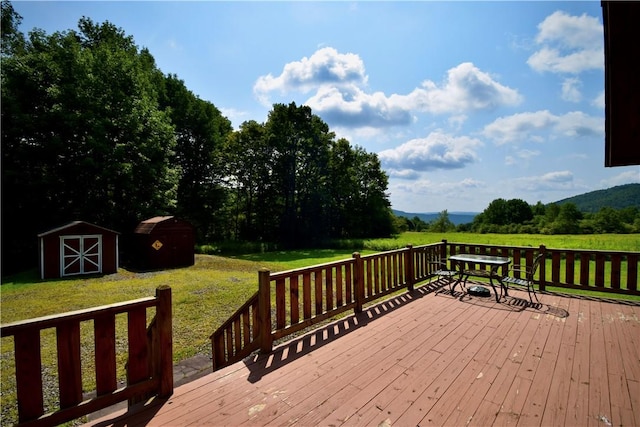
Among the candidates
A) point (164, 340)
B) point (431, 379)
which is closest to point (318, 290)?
point (431, 379)

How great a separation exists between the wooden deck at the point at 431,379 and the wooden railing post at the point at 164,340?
125mm

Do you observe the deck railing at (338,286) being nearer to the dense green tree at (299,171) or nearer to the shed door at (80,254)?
the shed door at (80,254)

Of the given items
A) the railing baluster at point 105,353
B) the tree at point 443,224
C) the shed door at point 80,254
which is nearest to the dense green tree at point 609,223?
the tree at point 443,224

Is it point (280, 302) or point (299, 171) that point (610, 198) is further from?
point (280, 302)

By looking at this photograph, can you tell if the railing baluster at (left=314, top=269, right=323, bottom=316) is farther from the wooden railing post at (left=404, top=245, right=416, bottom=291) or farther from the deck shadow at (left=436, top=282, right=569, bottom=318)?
the deck shadow at (left=436, top=282, right=569, bottom=318)

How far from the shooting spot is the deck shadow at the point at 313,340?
286cm

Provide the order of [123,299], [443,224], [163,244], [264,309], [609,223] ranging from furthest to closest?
[443,224] < [609,223] < [163,244] < [123,299] < [264,309]

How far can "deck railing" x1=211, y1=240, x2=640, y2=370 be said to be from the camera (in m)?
3.27

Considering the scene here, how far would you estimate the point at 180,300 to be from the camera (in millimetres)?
7703

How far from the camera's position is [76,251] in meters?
11.4

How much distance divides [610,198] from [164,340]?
219 ft

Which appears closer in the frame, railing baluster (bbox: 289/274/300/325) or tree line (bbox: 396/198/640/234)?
railing baluster (bbox: 289/274/300/325)

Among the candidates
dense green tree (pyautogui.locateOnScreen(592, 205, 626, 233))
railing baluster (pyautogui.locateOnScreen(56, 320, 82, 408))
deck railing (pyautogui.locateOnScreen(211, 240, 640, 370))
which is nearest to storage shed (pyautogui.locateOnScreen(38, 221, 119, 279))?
deck railing (pyautogui.locateOnScreen(211, 240, 640, 370))

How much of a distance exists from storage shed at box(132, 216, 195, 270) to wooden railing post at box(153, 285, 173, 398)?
12912 mm
